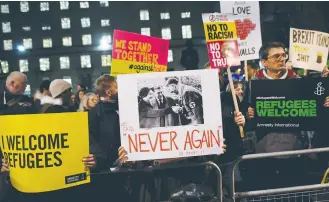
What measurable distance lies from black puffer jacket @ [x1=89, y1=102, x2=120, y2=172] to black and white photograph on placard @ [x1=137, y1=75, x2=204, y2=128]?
0.60 metres

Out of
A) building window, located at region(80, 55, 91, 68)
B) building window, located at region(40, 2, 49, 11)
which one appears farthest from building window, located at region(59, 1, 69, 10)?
building window, located at region(80, 55, 91, 68)

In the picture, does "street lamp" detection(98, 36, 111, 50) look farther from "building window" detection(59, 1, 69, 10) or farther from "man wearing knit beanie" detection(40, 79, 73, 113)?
"man wearing knit beanie" detection(40, 79, 73, 113)

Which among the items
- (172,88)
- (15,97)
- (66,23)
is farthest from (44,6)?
(172,88)

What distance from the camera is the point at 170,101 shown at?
14.3 feet

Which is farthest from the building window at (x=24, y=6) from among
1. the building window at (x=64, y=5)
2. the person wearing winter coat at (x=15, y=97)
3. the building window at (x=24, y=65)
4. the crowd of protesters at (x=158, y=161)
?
the crowd of protesters at (x=158, y=161)

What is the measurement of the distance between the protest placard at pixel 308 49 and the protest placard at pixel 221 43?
1.91m

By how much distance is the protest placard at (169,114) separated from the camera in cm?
431

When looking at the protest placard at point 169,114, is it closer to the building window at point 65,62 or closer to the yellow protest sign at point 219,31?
the yellow protest sign at point 219,31

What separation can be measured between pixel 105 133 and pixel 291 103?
208cm

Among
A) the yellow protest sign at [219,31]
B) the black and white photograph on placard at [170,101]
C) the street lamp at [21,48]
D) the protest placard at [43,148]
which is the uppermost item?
the street lamp at [21,48]

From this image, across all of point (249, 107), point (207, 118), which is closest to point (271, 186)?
point (249, 107)

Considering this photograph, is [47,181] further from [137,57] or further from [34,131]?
[137,57]

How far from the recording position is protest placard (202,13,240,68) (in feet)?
17.1

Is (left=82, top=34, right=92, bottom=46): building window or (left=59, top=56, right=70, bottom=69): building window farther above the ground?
(left=82, top=34, right=92, bottom=46): building window
